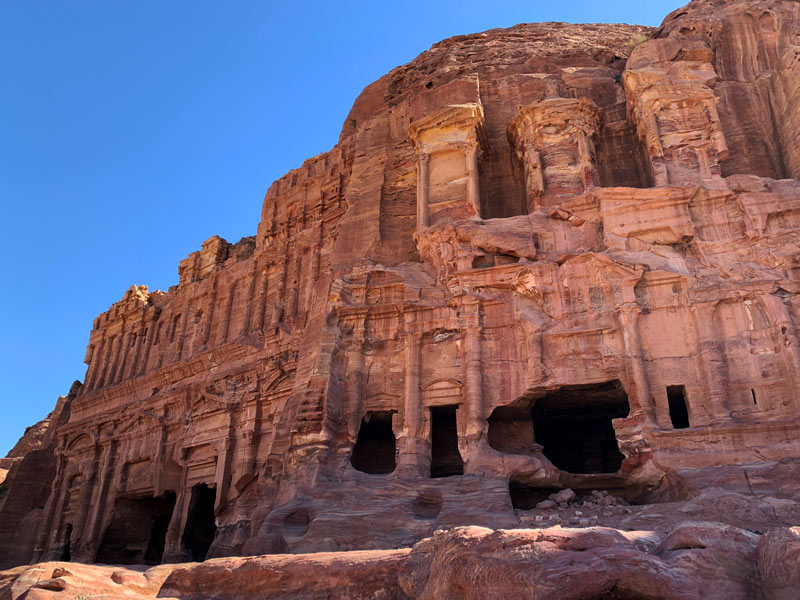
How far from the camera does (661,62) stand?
20.8 metres

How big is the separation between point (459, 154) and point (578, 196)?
4.44 m

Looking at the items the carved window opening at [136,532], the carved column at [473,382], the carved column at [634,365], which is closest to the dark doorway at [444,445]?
the carved column at [473,382]

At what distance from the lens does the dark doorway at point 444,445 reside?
17.3 meters

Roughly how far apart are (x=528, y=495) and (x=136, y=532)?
1792cm

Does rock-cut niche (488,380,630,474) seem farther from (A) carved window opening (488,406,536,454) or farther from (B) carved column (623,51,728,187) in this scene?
(B) carved column (623,51,728,187)

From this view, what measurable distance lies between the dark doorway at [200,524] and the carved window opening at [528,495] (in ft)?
38.1

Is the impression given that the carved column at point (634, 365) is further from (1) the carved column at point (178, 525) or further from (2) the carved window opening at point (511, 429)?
(1) the carved column at point (178, 525)

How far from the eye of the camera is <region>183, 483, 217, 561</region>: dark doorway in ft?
75.5

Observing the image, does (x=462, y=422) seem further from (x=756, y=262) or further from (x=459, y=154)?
(x=459, y=154)


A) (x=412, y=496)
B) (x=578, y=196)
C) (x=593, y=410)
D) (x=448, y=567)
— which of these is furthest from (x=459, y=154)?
(x=448, y=567)

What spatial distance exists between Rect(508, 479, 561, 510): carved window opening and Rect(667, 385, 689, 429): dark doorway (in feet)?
10.4

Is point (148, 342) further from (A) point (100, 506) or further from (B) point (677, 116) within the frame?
(B) point (677, 116)

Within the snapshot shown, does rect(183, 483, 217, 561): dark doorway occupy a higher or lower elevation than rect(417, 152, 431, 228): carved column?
lower

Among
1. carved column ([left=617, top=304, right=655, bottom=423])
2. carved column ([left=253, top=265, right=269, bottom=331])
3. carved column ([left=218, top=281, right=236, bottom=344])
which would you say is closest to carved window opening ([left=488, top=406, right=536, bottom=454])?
carved column ([left=617, top=304, right=655, bottom=423])
